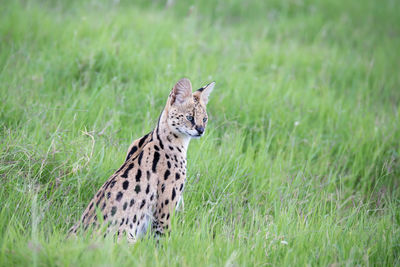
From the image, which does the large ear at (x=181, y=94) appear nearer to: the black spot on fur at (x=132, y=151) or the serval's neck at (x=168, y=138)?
the serval's neck at (x=168, y=138)

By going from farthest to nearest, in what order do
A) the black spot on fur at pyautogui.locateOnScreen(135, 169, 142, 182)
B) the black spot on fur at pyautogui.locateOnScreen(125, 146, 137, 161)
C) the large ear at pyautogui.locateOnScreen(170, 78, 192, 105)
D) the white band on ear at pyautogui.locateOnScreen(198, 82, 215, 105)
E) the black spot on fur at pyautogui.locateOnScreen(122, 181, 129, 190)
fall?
the white band on ear at pyautogui.locateOnScreen(198, 82, 215, 105) < the large ear at pyautogui.locateOnScreen(170, 78, 192, 105) < the black spot on fur at pyautogui.locateOnScreen(125, 146, 137, 161) < the black spot on fur at pyautogui.locateOnScreen(135, 169, 142, 182) < the black spot on fur at pyautogui.locateOnScreen(122, 181, 129, 190)

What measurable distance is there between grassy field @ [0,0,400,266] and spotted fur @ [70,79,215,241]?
22cm

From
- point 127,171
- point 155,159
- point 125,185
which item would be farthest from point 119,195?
point 155,159

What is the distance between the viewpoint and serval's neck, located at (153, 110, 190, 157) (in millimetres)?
4156

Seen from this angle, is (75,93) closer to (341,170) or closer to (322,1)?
(341,170)

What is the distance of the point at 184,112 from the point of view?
13.8 feet

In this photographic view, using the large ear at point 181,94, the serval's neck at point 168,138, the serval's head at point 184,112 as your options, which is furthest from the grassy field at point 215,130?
the large ear at point 181,94

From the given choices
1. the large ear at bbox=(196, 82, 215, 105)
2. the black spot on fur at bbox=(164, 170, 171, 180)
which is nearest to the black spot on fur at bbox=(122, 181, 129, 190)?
the black spot on fur at bbox=(164, 170, 171, 180)

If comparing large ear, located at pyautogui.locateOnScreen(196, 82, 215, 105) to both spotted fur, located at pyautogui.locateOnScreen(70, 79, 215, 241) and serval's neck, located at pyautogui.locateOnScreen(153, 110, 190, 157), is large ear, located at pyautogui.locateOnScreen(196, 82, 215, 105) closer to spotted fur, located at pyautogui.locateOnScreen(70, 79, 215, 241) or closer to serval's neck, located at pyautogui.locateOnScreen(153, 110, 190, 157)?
spotted fur, located at pyautogui.locateOnScreen(70, 79, 215, 241)

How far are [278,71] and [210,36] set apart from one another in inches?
67.7

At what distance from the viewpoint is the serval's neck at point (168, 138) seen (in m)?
4.16

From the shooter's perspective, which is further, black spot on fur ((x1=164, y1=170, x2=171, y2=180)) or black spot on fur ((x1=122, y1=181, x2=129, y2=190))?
black spot on fur ((x1=164, y1=170, x2=171, y2=180))

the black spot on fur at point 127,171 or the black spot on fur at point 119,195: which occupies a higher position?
the black spot on fur at point 127,171

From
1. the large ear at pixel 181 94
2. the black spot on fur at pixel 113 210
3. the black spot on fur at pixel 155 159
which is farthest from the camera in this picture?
the large ear at pixel 181 94
